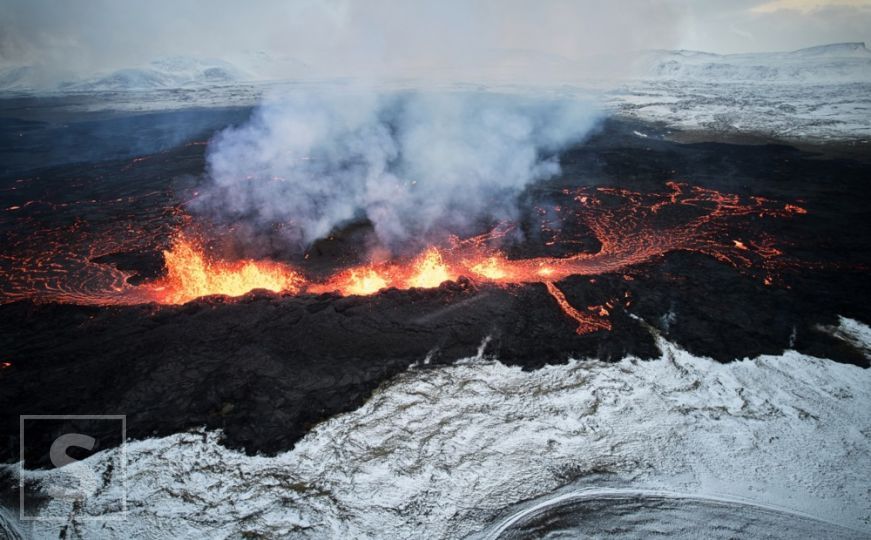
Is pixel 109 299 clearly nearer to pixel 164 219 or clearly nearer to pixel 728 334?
pixel 164 219

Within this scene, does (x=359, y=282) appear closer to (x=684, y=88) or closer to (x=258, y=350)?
(x=258, y=350)

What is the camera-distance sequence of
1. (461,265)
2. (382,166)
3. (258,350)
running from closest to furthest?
(258,350)
(461,265)
(382,166)

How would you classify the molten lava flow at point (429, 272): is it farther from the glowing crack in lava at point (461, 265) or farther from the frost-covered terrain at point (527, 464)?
the frost-covered terrain at point (527, 464)

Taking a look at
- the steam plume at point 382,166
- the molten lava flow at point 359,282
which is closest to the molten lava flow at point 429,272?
the molten lava flow at point 359,282

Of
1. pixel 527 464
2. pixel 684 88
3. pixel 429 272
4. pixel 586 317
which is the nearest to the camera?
pixel 527 464

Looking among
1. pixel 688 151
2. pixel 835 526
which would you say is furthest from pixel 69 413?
pixel 688 151

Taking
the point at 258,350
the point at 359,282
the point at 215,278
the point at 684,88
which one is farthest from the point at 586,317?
the point at 684,88

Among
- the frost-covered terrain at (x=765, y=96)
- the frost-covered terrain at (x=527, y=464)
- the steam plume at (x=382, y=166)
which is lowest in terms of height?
the frost-covered terrain at (x=527, y=464)
